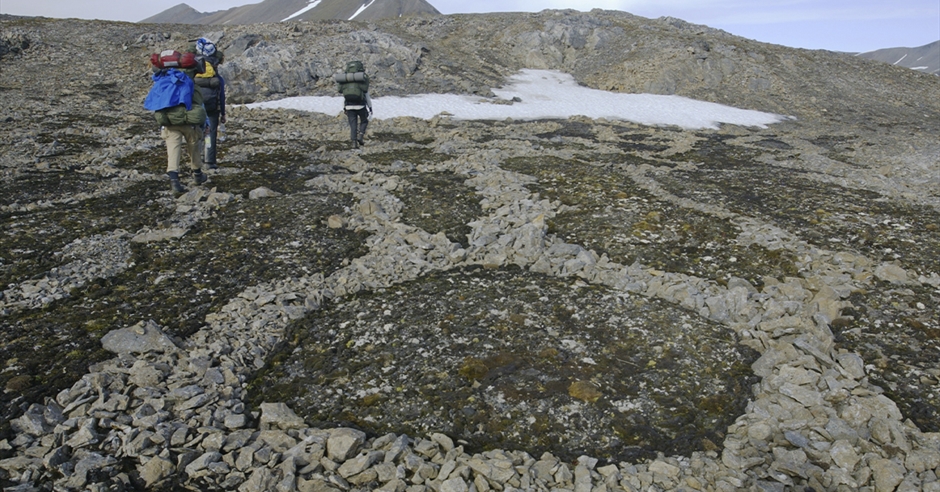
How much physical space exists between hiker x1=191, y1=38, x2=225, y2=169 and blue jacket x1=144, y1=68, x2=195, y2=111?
77.3 inches

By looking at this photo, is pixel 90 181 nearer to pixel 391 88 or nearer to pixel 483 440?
pixel 483 440

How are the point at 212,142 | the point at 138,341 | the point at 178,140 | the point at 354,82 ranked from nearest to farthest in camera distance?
1. the point at 138,341
2. the point at 178,140
3. the point at 212,142
4. the point at 354,82

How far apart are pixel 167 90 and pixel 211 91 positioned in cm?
250

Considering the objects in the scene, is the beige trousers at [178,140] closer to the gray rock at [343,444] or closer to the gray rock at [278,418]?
the gray rock at [278,418]

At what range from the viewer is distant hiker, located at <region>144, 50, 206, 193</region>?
32.2 ft

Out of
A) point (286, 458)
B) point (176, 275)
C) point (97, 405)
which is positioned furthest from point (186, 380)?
point (176, 275)

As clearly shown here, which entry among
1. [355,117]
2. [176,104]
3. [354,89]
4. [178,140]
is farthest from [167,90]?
[355,117]

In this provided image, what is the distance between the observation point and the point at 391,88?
98.1ft

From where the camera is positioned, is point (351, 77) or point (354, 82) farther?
point (354, 82)

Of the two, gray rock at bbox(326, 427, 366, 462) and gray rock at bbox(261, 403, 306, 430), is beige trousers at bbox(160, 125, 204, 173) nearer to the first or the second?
gray rock at bbox(261, 403, 306, 430)

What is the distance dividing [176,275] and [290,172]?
609cm

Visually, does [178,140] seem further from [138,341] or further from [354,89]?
[138,341]

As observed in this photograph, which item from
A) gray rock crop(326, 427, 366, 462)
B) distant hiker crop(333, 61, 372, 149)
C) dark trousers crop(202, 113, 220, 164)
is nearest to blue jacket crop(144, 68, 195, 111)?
dark trousers crop(202, 113, 220, 164)

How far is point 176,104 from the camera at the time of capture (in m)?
9.99
